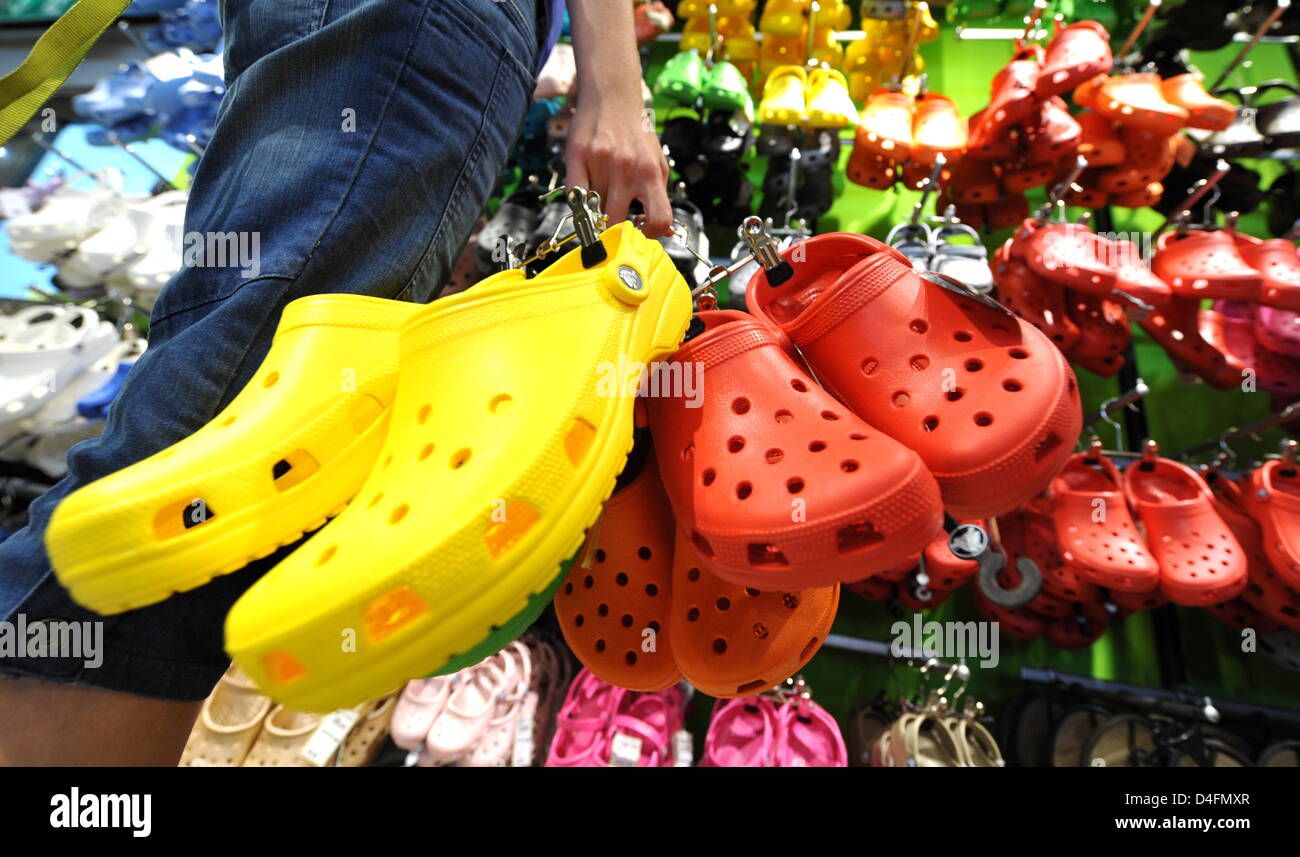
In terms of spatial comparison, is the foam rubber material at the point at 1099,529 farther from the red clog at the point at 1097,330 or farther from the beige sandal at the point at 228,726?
the beige sandal at the point at 228,726

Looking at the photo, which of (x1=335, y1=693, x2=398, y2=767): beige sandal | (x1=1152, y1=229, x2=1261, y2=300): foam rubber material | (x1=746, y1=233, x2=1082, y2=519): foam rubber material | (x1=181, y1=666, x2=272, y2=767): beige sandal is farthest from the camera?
(x1=335, y1=693, x2=398, y2=767): beige sandal

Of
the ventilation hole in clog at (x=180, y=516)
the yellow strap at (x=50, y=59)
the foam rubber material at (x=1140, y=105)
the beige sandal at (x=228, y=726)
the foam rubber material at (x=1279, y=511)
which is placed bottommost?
the beige sandal at (x=228, y=726)

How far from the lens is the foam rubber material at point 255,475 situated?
325 mm

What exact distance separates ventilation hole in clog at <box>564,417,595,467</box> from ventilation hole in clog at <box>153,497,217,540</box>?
21cm

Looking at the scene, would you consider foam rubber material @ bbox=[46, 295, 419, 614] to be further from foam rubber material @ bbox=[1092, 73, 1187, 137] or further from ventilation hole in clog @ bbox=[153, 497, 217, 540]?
foam rubber material @ bbox=[1092, 73, 1187, 137]

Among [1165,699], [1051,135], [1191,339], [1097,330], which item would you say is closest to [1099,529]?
[1097,330]

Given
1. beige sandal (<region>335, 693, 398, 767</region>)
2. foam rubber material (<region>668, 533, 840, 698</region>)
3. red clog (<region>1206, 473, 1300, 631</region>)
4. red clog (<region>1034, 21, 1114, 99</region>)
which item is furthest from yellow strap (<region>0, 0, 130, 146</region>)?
red clog (<region>1206, 473, 1300, 631</region>)

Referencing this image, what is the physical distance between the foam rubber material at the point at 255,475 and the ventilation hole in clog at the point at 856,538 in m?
0.32

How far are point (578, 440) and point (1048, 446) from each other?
32 centimetres

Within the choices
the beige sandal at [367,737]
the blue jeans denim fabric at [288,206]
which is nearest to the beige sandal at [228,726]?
the beige sandal at [367,737]

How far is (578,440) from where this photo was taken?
38 centimetres

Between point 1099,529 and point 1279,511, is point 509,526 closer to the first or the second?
point 1099,529

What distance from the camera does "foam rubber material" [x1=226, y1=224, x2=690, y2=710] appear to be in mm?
307
